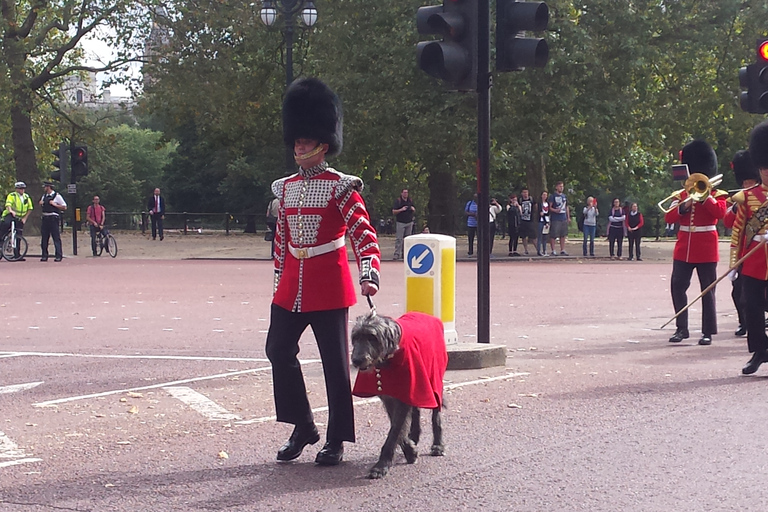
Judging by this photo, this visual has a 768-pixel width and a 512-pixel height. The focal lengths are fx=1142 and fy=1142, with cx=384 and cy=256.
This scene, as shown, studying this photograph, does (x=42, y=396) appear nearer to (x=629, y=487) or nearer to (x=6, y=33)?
(x=629, y=487)

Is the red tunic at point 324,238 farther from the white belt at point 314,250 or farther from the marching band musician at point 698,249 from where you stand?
the marching band musician at point 698,249

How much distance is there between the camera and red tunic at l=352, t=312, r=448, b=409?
220 inches

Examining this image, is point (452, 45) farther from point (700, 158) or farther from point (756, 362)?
point (700, 158)

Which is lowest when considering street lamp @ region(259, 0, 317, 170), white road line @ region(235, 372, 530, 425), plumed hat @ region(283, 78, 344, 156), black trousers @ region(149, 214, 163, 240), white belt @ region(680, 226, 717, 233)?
white road line @ region(235, 372, 530, 425)

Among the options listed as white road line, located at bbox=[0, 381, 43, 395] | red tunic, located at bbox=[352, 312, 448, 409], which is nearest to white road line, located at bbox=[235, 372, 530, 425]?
red tunic, located at bbox=[352, 312, 448, 409]

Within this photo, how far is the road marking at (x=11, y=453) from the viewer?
5.93 meters

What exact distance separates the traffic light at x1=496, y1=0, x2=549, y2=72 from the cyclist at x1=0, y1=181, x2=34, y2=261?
1978cm

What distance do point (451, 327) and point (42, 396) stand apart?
3.52m

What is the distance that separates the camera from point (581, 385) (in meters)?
Answer: 8.45

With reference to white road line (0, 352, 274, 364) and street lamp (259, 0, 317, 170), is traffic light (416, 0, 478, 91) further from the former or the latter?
street lamp (259, 0, 317, 170)

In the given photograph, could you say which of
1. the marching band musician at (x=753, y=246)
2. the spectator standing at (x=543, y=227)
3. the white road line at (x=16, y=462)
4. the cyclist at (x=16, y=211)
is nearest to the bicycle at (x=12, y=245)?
the cyclist at (x=16, y=211)

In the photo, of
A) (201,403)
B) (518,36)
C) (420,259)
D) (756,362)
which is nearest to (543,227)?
(420,259)

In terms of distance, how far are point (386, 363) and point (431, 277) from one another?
13.5 ft

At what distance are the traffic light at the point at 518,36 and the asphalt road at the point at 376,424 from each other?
8.20ft
